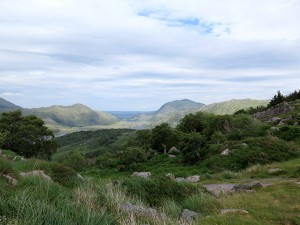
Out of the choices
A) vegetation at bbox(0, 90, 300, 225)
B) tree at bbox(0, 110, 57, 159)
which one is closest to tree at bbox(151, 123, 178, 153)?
vegetation at bbox(0, 90, 300, 225)

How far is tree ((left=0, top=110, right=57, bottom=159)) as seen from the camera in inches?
1921

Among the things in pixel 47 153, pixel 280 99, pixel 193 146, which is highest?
pixel 280 99

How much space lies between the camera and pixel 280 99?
2613 inches

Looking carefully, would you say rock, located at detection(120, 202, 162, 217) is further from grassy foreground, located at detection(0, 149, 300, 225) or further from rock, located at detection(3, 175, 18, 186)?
rock, located at detection(3, 175, 18, 186)

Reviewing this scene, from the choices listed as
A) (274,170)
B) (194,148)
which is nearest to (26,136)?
(194,148)

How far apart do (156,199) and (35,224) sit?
21.2ft

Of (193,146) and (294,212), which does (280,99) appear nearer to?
(193,146)

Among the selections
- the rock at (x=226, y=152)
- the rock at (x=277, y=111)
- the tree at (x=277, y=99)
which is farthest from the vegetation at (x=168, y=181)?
the tree at (x=277, y=99)

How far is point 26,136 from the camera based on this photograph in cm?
4934

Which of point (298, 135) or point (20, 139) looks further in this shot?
point (20, 139)

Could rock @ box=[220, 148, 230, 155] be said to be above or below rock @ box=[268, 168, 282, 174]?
above

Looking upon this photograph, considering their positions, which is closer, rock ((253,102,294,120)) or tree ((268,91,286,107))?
rock ((253,102,294,120))

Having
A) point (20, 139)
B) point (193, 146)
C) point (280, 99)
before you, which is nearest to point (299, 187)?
point (193, 146)

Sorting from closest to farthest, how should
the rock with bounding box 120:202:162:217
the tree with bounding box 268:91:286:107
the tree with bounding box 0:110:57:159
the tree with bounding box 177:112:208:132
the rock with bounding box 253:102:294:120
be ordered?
the rock with bounding box 120:202:162:217
the tree with bounding box 177:112:208:132
the tree with bounding box 0:110:57:159
the rock with bounding box 253:102:294:120
the tree with bounding box 268:91:286:107
